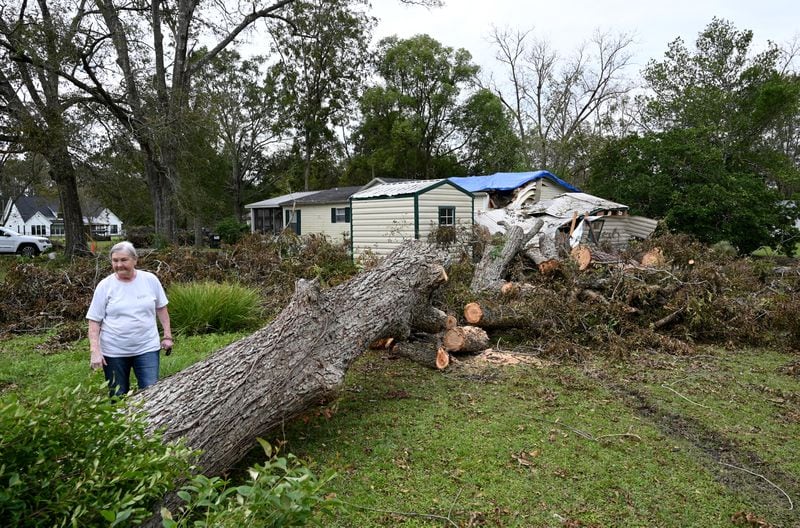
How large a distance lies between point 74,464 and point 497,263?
7868 millimetres

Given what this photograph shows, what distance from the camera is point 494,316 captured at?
7180 millimetres

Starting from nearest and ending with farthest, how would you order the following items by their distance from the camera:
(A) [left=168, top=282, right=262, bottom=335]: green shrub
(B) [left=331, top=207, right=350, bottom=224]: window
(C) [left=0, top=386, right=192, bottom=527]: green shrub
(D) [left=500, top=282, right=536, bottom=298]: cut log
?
(C) [left=0, top=386, right=192, bottom=527]: green shrub < (A) [left=168, top=282, right=262, bottom=335]: green shrub < (D) [left=500, top=282, right=536, bottom=298]: cut log < (B) [left=331, top=207, right=350, bottom=224]: window

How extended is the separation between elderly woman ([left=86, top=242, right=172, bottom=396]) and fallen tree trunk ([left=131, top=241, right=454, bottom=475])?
0.46 meters

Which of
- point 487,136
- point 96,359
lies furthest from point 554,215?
point 487,136

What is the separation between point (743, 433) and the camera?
14.0 feet

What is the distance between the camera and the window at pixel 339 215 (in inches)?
893

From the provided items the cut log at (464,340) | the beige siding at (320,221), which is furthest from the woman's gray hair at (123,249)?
the beige siding at (320,221)

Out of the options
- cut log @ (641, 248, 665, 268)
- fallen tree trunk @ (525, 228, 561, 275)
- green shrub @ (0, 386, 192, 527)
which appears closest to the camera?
green shrub @ (0, 386, 192, 527)

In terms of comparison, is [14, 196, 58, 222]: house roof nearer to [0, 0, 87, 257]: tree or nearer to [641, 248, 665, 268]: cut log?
[0, 0, 87, 257]: tree

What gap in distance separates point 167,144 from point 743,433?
53.5 ft

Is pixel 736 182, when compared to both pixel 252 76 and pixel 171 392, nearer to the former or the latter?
pixel 171 392

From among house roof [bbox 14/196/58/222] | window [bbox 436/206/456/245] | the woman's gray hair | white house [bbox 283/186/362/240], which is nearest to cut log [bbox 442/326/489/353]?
the woman's gray hair

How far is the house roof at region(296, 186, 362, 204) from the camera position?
23.3 metres

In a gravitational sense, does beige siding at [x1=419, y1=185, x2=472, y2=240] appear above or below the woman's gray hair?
above
